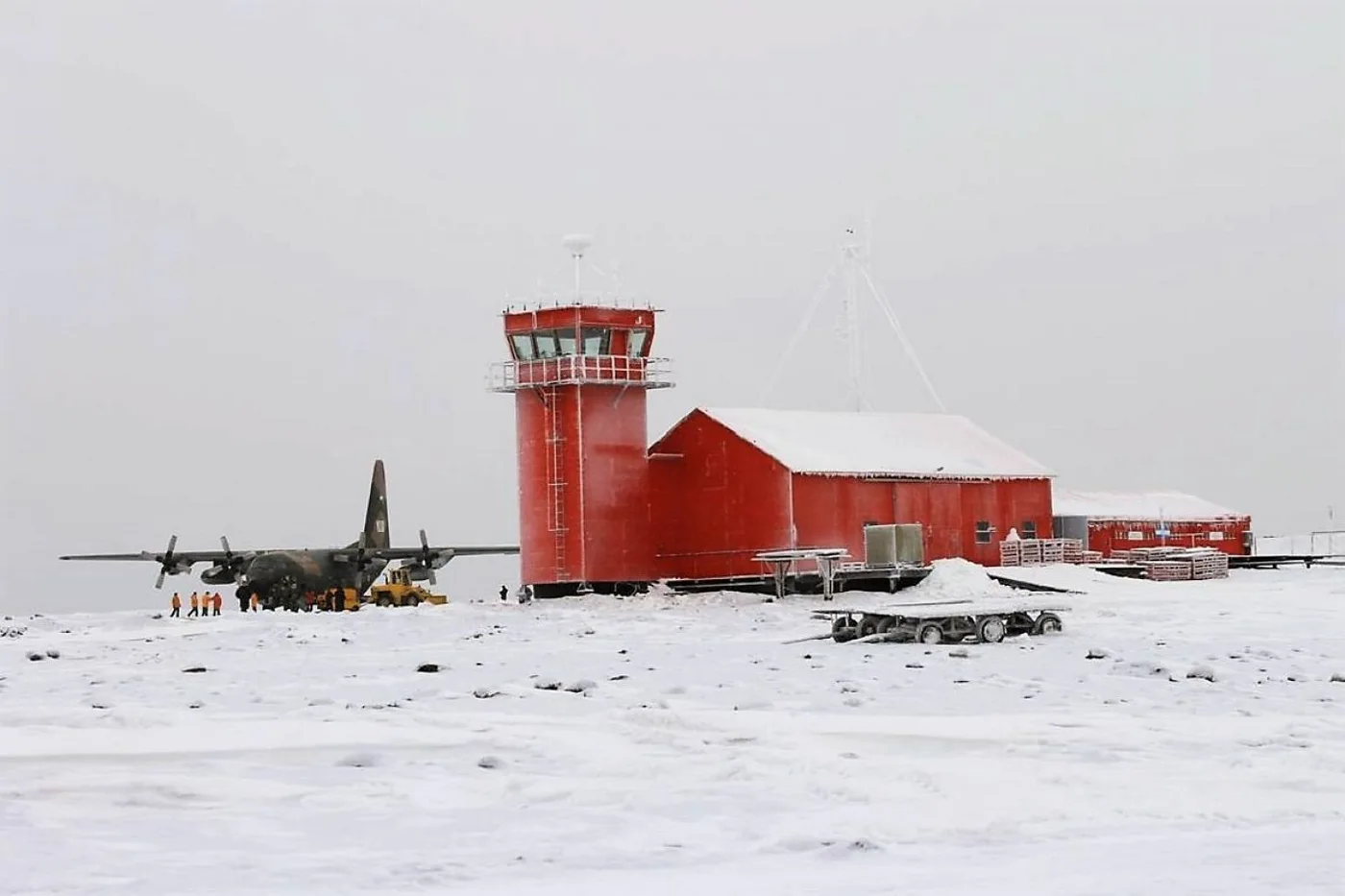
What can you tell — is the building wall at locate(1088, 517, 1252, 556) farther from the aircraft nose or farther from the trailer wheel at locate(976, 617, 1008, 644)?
the trailer wheel at locate(976, 617, 1008, 644)

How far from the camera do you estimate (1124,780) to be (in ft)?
46.4

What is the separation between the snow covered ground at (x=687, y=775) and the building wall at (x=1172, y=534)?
34686 millimetres

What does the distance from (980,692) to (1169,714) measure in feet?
9.60

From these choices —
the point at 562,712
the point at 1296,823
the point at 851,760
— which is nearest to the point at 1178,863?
the point at 1296,823

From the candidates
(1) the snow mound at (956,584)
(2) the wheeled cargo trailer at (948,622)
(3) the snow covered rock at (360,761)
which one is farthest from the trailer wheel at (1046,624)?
(3) the snow covered rock at (360,761)

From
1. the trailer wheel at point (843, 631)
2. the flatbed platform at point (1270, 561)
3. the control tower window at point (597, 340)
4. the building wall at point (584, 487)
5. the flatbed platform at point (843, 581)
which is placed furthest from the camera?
the flatbed platform at point (1270, 561)

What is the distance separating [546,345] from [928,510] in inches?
539

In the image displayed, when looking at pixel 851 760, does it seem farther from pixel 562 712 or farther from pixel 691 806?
pixel 562 712

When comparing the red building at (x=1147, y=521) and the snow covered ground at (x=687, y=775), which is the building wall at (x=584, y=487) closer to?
the red building at (x=1147, y=521)

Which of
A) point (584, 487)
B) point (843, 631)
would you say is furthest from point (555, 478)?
point (843, 631)

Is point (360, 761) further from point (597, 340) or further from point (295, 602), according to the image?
point (295, 602)

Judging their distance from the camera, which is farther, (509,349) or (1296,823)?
(509,349)

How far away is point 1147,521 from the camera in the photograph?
6331 centimetres

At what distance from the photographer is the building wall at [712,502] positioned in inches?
2042
